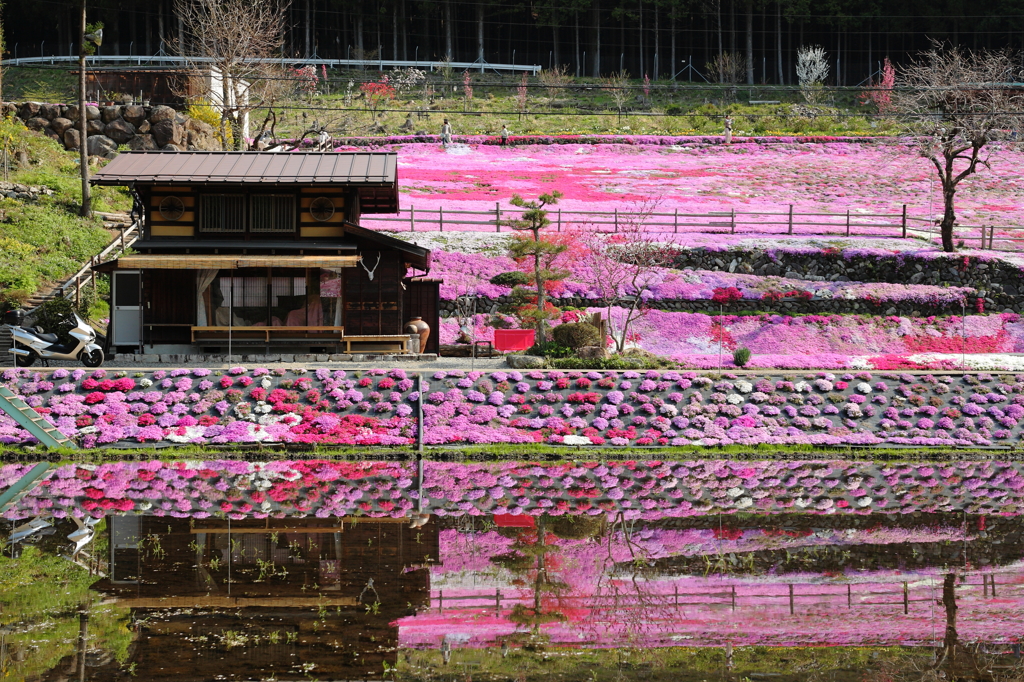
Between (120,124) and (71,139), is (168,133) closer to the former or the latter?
(120,124)

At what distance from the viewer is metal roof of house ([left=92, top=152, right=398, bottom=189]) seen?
109ft

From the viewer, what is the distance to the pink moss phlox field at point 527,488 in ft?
67.2

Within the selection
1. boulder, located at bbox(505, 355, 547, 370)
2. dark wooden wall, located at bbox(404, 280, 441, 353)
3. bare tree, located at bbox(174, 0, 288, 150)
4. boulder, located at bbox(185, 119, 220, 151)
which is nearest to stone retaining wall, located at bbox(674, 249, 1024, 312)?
dark wooden wall, located at bbox(404, 280, 441, 353)

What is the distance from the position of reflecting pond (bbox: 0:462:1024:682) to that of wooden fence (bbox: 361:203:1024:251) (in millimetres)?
28249

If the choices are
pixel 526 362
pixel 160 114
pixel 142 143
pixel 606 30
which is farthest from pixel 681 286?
pixel 606 30

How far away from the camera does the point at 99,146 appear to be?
57.8 metres

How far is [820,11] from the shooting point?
99812 mm

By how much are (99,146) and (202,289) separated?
28.5 m

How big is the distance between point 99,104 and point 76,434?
41.3m

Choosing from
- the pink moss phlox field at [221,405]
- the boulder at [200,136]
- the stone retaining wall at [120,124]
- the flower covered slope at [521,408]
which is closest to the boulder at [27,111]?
the stone retaining wall at [120,124]

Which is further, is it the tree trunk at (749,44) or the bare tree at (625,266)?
the tree trunk at (749,44)

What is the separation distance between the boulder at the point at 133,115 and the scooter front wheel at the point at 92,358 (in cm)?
3208

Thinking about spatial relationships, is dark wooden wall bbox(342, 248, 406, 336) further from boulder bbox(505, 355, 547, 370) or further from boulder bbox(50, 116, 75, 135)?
boulder bbox(50, 116, 75, 135)

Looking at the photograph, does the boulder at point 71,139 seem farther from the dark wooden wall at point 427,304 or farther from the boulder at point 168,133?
the dark wooden wall at point 427,304
